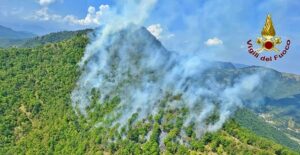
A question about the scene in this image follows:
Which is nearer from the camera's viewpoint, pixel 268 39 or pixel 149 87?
pixel 268 39

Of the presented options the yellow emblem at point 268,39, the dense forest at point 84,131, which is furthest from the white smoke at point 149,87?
the yellow emblem at point 268,39

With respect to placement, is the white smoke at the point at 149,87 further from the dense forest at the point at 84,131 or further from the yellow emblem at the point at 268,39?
the yellow emblem at the point at 268,39

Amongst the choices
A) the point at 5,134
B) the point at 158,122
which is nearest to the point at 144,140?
the point at 158,122

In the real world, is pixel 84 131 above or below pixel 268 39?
below

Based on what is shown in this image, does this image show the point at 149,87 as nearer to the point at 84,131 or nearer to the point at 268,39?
the point at 84,131

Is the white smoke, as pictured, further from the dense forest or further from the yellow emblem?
the yellow emblem

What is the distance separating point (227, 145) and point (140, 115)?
35.6 metres

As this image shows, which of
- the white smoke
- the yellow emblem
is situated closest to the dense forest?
the white smoke

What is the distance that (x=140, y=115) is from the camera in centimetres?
14875

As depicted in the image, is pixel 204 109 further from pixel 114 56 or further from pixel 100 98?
pixel 114 56

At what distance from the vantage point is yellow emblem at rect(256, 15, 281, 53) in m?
51.9

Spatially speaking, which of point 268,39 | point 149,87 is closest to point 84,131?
point 149,87

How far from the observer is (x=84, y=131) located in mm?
158375

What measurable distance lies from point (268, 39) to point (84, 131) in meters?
115
